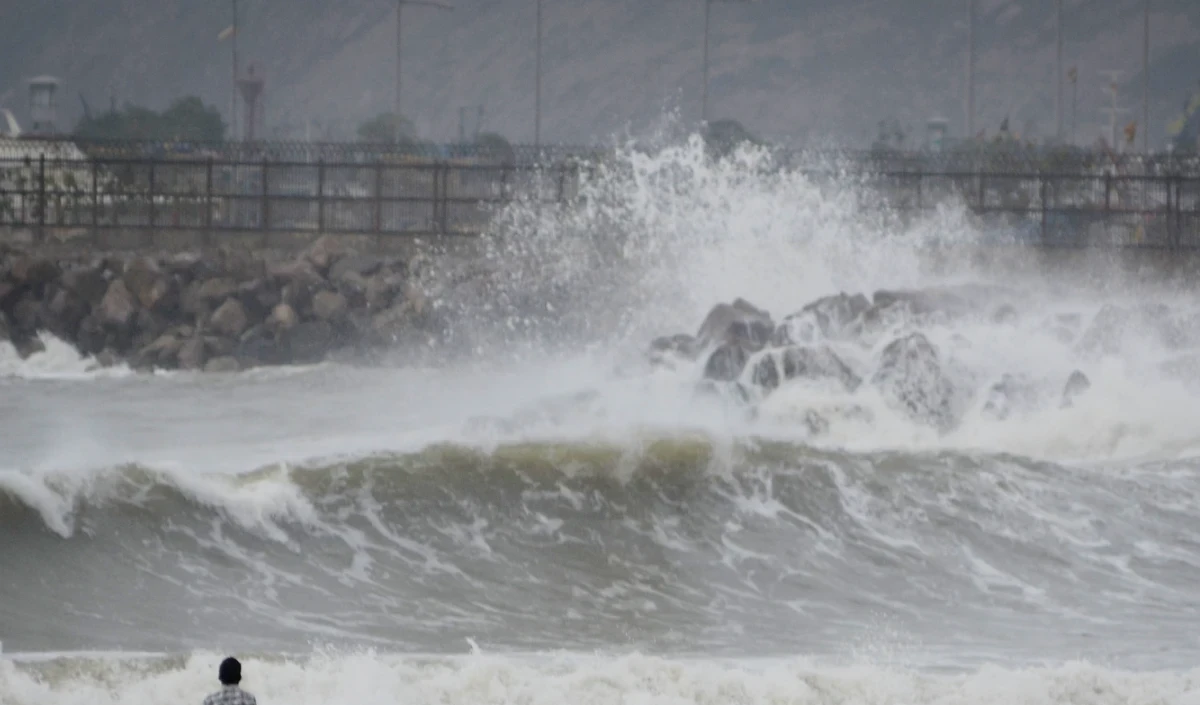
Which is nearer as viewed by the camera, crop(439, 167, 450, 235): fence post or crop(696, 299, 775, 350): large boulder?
crop(696, 299, 775, 350): large boulder

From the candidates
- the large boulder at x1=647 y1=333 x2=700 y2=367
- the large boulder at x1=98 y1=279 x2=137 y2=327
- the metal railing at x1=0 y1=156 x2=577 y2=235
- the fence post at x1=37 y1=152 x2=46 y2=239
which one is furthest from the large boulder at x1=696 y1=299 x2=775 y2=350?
the fence post at x1=37 y1=152 x2=46 y2=239

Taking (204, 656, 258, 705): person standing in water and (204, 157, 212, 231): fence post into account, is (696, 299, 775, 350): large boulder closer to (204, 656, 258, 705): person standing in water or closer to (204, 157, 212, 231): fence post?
(204, 157, 212, 231): fence post

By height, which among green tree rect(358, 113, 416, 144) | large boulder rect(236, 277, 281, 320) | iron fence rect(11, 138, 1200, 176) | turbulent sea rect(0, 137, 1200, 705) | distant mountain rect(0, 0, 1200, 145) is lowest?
turbulent sea rect(0, 137, 1200, 705)

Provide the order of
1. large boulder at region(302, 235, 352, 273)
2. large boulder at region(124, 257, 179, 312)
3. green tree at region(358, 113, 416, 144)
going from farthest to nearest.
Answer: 1. green tree at region(358, 113, 416, 144)
2. large boulder at region(302, 235, 352, 273)
3. large boulder at region(124, 257, 179, 312)

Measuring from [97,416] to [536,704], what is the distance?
39.7 ft

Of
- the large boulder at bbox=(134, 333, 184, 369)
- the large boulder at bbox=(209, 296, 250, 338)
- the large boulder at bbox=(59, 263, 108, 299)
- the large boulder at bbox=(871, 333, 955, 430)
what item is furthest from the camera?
the large boulder at bbox=(59, 263, 108, 299)

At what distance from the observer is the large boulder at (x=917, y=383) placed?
16.0 meters

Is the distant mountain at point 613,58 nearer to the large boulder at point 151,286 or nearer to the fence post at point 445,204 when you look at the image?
the fence post at point 445,204

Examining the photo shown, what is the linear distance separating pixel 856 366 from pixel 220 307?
36.0 ft

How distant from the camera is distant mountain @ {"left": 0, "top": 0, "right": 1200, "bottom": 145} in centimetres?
11562

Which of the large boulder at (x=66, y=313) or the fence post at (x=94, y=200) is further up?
the fence post at (x=94, y=200)

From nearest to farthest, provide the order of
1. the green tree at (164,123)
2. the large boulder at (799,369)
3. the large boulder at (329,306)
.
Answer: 1. the large boulder at (799,369)
2. the large boulder at (329,306)
3. the green tree at (164,123)

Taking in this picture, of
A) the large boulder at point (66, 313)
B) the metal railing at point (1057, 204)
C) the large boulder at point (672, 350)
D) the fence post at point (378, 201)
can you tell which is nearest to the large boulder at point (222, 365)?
the large boulder at point (66, 313)

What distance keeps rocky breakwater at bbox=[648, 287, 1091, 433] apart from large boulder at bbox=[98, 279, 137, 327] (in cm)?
903
